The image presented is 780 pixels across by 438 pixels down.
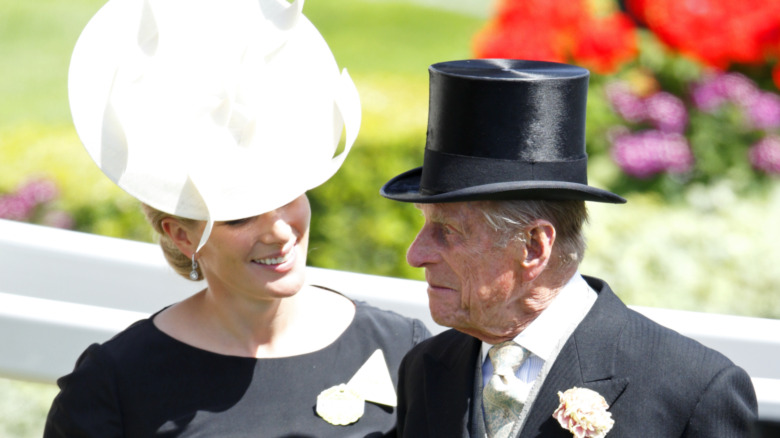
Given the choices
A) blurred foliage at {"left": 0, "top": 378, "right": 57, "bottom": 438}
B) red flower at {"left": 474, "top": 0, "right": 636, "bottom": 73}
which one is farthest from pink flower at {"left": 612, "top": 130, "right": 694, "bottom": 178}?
blurred foliage at {"left": 0, "top": 378, "right": 57, "bottom": 438}

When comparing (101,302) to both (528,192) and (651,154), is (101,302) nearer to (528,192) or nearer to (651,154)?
(528,192)

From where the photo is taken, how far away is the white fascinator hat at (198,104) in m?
2.99

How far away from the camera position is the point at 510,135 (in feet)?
8.74

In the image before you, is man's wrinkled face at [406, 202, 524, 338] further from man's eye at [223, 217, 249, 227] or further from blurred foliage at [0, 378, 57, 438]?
blurred foliage at [0, 378, 57, 438]

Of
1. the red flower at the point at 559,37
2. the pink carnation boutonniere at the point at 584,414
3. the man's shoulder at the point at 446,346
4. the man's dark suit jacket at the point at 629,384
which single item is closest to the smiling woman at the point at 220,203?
the man's shoulder at the point at 446,346

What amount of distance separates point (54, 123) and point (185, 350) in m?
8.26

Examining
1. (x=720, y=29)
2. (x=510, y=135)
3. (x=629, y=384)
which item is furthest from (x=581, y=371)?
(x=720, y=29)

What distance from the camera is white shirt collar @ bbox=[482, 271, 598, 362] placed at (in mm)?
2707

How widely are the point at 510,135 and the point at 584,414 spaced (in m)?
0.73

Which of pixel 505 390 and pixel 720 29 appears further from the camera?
pixel 720 29

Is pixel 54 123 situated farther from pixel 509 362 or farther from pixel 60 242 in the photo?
pixel 509 362

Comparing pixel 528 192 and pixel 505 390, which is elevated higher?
pixel 528 192

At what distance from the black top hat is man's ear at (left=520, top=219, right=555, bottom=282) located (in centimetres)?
8

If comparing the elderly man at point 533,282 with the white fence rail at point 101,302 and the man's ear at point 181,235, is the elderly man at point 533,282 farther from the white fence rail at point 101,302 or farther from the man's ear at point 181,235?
the white fence rail at point 101,302
